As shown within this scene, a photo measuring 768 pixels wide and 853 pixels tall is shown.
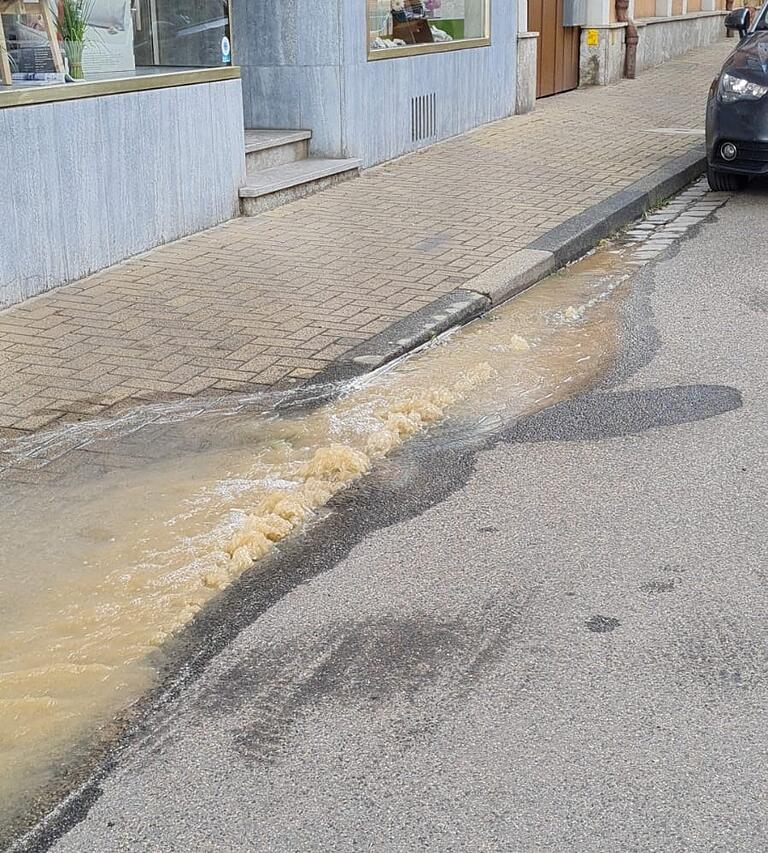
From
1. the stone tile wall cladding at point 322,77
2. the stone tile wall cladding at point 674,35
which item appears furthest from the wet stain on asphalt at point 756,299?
the stone tile wall cladding at point 674,35

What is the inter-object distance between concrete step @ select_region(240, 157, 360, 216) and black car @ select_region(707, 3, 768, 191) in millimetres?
3166

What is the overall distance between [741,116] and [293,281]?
4434 mm

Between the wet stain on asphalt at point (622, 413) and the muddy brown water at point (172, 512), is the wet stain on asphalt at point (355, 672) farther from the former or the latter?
the wet stain on asphalt at point (622, 413)

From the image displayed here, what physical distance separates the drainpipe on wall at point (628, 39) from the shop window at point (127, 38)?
1091 cm

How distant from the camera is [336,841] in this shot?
9.11ft

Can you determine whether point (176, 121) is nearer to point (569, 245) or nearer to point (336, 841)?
point (569, 245)

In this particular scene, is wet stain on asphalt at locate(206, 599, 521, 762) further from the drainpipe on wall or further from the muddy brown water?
the drainpipe on wall

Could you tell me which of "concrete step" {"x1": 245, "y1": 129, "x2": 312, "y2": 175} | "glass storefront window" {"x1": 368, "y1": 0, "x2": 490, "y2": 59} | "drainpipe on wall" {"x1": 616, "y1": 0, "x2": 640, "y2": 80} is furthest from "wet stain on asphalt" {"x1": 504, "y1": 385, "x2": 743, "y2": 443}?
"drainpipe on wall" {"x1": 616, "y1": 0, "x2": 640, "y2": 80}

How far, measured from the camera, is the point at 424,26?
12.7 m

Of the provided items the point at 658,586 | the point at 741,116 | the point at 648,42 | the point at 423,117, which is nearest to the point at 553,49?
the point at 648,42

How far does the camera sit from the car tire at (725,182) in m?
10.9

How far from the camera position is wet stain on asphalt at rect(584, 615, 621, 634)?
3666 mm

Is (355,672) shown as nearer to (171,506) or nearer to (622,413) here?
(171,506)

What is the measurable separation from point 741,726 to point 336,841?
43.7 inches
